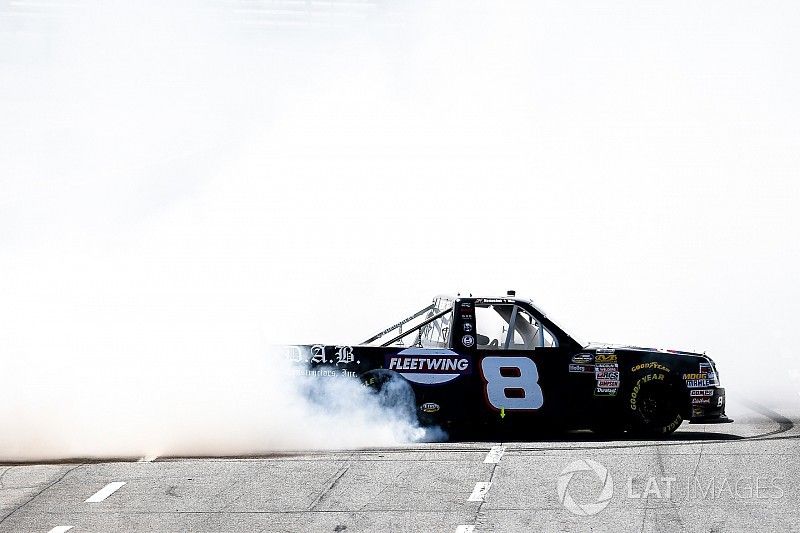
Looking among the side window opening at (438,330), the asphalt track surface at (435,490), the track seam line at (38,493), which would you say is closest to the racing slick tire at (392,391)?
the asphalt track surface at (435,490)

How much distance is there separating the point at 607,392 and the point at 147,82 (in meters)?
18.5

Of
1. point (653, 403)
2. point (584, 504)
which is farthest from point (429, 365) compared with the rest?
point (584, 504)

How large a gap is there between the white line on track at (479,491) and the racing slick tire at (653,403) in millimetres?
3071

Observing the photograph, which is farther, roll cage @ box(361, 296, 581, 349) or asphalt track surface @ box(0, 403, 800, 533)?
roll cage @ box(361, 296, 581, 349)

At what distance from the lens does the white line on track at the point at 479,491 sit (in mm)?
8664

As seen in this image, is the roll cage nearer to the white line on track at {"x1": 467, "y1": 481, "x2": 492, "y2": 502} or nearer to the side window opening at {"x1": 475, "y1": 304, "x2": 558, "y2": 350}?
the side window opening at {"x1": 475, "y1": 304, "x2": 558, "y2": 350}

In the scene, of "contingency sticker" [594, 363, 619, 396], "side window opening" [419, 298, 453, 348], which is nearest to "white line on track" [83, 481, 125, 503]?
"side window opening" [419, 298, 453, 348]

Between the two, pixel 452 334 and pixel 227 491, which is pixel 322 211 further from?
pixel 227 491

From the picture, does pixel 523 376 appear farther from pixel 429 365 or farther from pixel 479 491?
pixel 479 491

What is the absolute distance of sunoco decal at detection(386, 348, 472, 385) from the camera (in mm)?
11562

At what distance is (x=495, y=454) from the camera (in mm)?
10508

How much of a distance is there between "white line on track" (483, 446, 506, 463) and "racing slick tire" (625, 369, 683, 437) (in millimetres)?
1657

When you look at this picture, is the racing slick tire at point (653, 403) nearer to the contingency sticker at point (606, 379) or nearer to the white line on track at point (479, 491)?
the contingency sticker at point (606, 379)

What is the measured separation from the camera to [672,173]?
82.2ft
